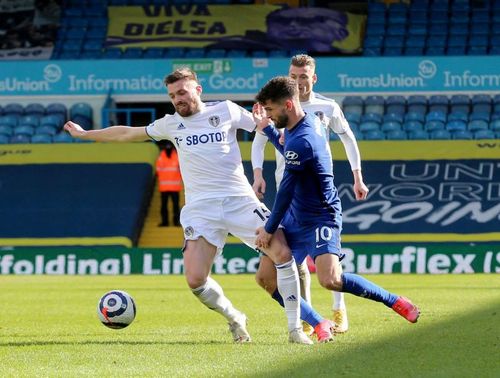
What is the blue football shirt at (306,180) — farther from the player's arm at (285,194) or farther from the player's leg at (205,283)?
the player's leg at (205,283)

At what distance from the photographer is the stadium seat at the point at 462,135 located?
27.0m

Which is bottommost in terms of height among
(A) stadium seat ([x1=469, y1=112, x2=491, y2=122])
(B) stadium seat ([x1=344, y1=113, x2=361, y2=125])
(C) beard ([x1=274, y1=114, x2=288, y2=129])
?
(B) stadium seat ([x1=344, y1=113, x2=361, y2=125])

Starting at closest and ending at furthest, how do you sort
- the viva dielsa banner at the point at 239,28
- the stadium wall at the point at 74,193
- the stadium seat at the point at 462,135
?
the stadium wall at the point at 74,193
the stadium seat at the point at 462,135
the viva dielsa banner at the point at 239,28

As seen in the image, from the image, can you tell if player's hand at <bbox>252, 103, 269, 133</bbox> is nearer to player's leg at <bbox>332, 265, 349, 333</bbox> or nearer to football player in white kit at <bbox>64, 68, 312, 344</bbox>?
football player in white kit at <bbox>64, 68, 312, 344</bbox>

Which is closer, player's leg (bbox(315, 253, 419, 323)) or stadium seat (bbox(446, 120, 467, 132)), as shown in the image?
player's leg (bbox(315, 253, 419, 323))

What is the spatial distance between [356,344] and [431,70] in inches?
770

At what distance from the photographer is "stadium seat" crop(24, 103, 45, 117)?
28875mm

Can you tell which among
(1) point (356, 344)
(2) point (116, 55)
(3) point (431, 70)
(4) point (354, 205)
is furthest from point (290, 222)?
(2) point (116, 55)

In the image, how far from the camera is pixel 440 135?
2716 centimetres

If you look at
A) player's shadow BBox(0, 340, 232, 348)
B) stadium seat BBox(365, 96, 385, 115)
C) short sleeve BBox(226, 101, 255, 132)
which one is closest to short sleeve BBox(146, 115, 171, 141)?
short sleeve BBox(226, 101, 255, 132)

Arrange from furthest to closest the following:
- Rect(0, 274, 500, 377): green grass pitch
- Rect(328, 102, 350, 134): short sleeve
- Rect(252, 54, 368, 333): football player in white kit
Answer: Rect(328, 102, 350, 134): short sleeve
Rect(252, 54, 368, 333): football player in white kit
Rect(0, 274, 500, 377): green grass pitch

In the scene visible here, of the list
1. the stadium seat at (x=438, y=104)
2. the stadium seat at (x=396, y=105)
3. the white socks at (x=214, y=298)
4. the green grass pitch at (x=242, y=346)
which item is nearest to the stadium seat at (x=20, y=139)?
the stadium seat at (x=396, y=105)

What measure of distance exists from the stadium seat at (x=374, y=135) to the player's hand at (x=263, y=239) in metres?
17.8

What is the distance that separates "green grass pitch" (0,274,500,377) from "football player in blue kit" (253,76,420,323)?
49 centimetres
